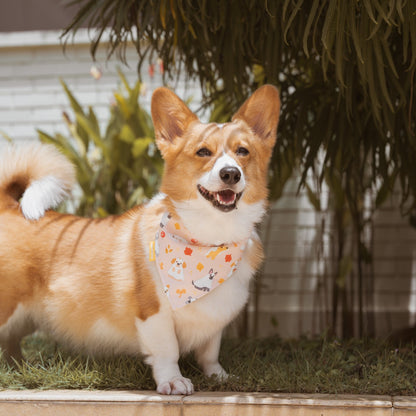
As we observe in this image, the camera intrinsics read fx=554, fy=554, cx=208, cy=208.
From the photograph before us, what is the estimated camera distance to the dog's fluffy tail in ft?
7.71

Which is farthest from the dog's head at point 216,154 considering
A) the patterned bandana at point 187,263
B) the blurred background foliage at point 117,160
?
the blurred background foliage at point 117,160

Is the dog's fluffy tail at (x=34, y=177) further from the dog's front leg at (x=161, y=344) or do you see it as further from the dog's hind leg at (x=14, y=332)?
the dog's front leg at (x=161, y=344)

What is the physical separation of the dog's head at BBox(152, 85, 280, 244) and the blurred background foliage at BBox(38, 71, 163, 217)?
140 centimetres

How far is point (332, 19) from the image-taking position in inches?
76.2

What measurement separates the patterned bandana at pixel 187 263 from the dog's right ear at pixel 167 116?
307 millimetres

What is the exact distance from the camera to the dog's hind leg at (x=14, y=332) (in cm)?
220

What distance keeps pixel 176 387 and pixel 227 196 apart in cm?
68

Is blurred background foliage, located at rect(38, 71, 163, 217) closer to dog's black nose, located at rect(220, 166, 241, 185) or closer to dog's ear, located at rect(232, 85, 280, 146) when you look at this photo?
dog's ear, located at rect(232, 85, 280, 146)

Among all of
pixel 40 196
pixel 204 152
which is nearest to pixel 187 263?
pixel 204 152

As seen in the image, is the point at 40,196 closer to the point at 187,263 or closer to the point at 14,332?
the point at 14,332

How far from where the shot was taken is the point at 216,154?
75.9 inches

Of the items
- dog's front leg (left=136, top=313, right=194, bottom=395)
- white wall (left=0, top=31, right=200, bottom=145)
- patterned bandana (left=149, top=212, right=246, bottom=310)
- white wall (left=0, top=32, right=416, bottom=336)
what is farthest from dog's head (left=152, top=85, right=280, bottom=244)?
white wall (left=0, top=31, right=200, bottom=145)

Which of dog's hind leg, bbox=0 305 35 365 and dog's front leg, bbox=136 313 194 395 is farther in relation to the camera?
dog's hind leg, bbox=0 305 35 365

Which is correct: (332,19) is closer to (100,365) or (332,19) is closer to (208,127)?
(208,127)
